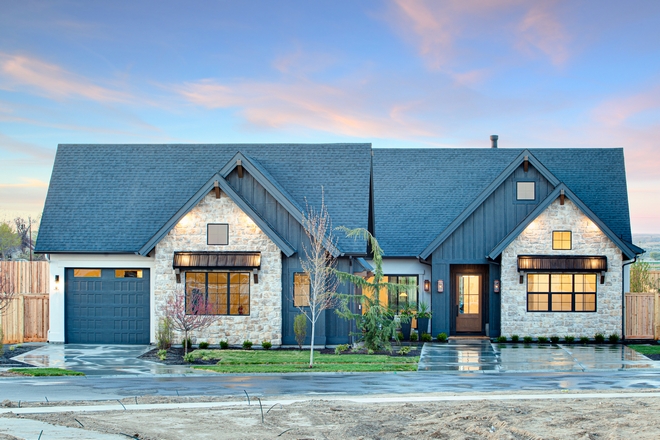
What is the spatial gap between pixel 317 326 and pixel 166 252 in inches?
244

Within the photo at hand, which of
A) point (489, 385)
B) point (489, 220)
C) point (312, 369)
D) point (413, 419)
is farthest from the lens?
point (489, 220)

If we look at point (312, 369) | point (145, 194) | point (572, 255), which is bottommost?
point (312, 369)

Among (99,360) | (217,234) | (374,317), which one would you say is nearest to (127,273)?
(217,234)

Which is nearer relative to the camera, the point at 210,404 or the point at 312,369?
the point at 210,404

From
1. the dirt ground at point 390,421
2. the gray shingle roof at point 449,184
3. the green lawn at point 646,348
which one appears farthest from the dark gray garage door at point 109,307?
the green lawn at point 646,348

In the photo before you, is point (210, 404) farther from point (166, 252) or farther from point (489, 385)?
point (166, 252)

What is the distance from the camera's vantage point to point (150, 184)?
103 feet

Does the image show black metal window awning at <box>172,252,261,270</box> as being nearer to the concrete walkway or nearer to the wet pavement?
the wet pavement

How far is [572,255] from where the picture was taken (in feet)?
96.9

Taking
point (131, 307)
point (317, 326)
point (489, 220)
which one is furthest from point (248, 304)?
point (489, 220)

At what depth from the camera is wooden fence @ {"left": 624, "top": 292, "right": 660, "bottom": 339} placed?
30.0 metres

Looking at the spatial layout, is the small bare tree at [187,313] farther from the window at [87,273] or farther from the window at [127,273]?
the window at [87,273]

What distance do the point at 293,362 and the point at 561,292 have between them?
39.3ft

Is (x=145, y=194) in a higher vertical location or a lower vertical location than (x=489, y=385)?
higher
